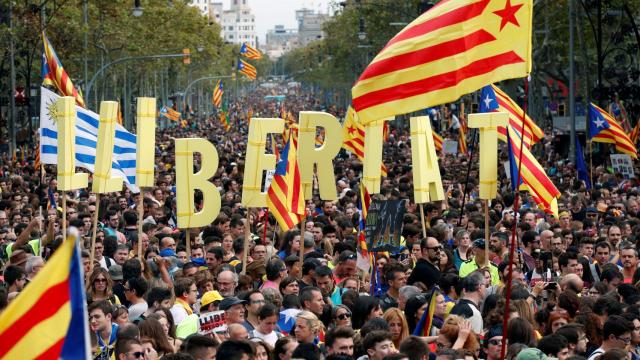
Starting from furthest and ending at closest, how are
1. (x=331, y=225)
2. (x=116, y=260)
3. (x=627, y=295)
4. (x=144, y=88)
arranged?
(x=144, y=88)
(x=331, y=225)
(x=116, y=260)
(x=627, y=295)

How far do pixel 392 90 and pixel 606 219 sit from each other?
28.8 feet

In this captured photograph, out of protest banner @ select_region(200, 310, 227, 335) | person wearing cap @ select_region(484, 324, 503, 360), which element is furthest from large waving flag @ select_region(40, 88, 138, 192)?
person wearing cap @ select_region(484, 324, 503, 360)

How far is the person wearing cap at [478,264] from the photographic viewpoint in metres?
13.6

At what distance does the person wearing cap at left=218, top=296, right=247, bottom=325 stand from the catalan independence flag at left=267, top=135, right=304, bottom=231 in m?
4.13

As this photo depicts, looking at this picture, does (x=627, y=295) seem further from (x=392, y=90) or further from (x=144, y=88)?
(x=144, y=88)

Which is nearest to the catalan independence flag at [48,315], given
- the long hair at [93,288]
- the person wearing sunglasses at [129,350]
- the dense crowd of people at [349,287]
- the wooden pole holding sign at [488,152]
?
the dense crowd of people at [349,287]

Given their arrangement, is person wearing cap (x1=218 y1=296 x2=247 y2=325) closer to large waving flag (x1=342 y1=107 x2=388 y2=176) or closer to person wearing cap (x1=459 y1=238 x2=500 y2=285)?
person wearing cap (x1=459 y1=238 x2=500 y2=285)

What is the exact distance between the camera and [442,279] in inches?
487

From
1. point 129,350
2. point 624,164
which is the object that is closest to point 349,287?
point 129,350

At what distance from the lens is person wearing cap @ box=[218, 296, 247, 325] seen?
1049cm

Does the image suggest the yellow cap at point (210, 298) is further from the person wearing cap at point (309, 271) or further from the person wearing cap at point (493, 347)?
the person wearing cap at point (493, 347)

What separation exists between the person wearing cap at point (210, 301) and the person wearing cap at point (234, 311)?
21.8 inches

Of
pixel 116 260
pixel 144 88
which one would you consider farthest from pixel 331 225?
pixel 144 88

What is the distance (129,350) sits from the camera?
29.3 ft
